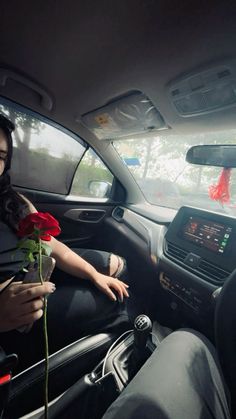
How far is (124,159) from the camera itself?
229cm

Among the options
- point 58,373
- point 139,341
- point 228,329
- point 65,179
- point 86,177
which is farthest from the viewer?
point 86,177

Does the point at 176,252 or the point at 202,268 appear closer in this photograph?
the point at 202,268

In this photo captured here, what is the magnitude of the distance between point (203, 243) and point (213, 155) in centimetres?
53

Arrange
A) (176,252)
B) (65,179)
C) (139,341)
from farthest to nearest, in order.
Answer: (65,179) < (176,252) < (139,341)

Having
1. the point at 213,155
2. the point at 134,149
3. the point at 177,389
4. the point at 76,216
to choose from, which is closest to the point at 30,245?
the point at 177,389

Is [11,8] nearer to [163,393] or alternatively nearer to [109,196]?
[163,393]

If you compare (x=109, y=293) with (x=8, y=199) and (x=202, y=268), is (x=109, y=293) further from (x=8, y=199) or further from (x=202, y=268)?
(x=8, y=199)

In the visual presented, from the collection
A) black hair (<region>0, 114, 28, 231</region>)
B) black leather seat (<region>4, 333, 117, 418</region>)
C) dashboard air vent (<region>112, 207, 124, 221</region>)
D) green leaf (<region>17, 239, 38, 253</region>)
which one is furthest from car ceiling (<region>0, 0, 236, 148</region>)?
black leather seat (<region>4, 333, 117, 418</region>)

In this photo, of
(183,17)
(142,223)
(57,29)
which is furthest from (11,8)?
(142,223)

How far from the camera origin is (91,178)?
251 centimetres

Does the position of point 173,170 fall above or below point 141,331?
above

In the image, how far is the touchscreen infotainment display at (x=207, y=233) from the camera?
125 centimetres

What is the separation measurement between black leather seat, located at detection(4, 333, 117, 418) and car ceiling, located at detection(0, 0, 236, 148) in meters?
1.43

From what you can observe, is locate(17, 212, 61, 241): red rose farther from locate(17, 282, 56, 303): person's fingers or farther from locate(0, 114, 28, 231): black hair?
locate(0, 114, 28, 231): black hair
